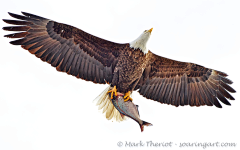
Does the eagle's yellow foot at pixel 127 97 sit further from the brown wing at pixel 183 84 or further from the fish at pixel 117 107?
the brown wing at pixel 183 84

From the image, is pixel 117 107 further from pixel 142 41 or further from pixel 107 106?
pixel 142 41

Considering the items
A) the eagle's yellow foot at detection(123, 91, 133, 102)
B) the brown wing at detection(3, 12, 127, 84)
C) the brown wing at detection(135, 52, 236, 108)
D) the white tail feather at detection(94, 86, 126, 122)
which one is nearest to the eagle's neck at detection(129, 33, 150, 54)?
the brown wing at detection(3, 12, 127, 84)

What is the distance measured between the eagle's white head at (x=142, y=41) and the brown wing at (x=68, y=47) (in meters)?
0.29

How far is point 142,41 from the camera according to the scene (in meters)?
9.00

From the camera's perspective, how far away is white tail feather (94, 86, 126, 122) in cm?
984

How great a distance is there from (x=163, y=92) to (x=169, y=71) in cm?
55

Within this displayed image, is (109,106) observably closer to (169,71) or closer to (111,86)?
(111,86)

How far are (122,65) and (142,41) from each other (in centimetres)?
71

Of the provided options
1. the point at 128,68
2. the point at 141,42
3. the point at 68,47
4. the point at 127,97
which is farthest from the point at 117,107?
the point at 68,47

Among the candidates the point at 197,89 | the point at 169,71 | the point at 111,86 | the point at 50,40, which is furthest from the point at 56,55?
the point at 197,89

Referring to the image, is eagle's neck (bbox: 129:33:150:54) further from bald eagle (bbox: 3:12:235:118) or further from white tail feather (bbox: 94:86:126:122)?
white tail feather (bbox: 94:86:126:122)

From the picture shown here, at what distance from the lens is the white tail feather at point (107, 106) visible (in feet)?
32.3

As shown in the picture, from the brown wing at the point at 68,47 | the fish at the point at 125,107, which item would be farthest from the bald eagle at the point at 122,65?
the fish at the point at 125,107

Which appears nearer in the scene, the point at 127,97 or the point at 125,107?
the point at 125,107
